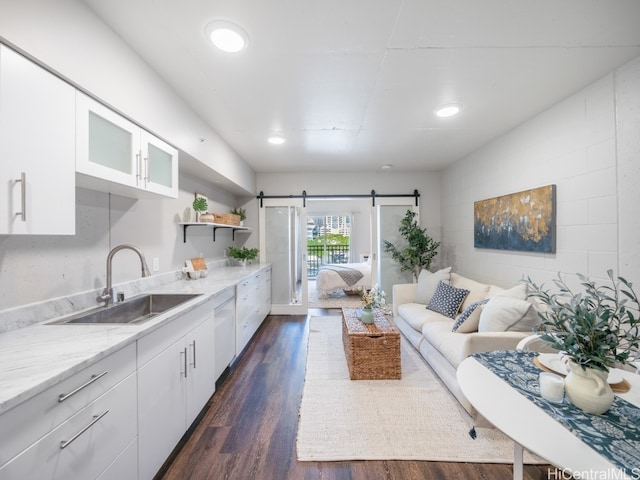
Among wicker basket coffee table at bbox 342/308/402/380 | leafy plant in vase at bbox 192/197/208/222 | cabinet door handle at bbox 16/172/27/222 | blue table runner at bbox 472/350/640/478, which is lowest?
wicker basket coffee table at bbox 342/308/402/380

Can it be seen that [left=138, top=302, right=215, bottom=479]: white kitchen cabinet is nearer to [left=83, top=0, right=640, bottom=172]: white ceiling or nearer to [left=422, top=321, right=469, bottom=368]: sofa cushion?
[left=83, top=0, right=640, bottom=172]: white ceiling

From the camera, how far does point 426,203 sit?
192 inches

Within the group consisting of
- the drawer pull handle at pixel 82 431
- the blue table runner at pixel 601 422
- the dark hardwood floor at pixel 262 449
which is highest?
the blue table runner at pixel 601 422

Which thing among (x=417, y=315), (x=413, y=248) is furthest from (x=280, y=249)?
(x=417, y=315)

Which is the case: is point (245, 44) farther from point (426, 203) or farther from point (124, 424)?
point (426, 203)

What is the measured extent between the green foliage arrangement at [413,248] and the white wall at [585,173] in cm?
125

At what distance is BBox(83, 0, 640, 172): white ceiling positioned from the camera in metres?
1.41

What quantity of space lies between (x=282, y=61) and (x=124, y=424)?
2.18 metres

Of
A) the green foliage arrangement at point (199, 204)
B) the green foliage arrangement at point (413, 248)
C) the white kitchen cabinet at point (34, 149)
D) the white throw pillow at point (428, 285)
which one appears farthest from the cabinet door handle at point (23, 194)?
the green foliage arrangement at point (413, 248)

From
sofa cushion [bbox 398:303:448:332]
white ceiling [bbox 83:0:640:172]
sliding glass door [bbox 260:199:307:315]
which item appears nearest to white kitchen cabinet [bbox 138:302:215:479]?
white ceiling [bbox 83:0:640:172]

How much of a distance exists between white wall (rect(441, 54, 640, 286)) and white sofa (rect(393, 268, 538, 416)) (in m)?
0.43

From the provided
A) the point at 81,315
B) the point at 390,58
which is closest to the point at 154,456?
the point at 81,315

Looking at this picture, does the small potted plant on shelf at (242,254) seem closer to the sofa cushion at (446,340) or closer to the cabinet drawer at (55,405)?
the sofa cushion at (446,340)

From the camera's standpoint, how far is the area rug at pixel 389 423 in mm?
1721
